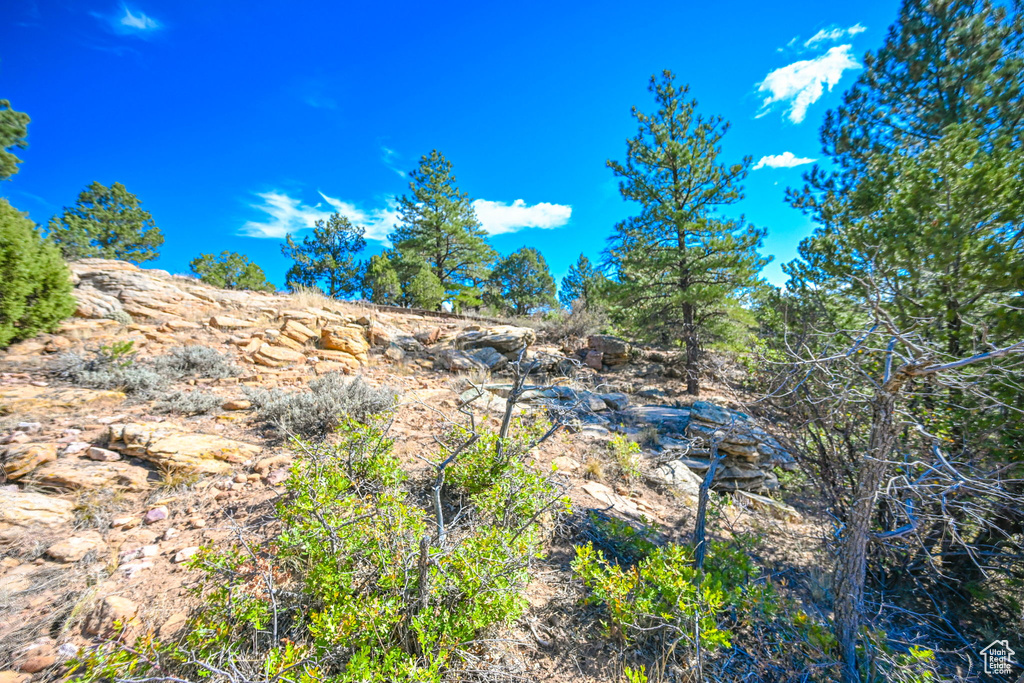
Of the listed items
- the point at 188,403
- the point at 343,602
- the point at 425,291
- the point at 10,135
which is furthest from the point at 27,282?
the point at 10,135

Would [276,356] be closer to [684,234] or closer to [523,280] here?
[684,234]

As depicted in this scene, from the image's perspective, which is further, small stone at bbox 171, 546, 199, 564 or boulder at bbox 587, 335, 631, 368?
boulder at bbox 587, 335, 631, 368

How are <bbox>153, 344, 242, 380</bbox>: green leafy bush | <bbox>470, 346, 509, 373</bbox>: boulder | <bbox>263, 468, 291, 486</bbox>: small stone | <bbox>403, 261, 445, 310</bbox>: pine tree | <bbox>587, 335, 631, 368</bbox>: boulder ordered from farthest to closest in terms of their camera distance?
<bbox>403, 261, 445, 310</bbox>: pine tree, <bbox>587, 335, 631, 368</bbox>: boulder, <bbox>470, 346, 509, 373</bbox>: boulder, <bbox>153, 344, 242, 380</bbox>: green leafy bush, <bbox>263, 468, 291, 486</bbox>: small stone

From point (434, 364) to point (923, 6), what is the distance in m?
10.4

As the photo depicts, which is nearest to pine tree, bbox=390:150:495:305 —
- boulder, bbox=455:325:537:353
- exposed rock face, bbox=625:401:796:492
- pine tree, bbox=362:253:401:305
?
pine tree, bbox=362:253:401:305

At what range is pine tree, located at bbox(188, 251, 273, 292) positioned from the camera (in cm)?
2072

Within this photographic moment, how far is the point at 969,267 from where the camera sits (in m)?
3.26

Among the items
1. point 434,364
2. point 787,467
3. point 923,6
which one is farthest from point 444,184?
point 787,467

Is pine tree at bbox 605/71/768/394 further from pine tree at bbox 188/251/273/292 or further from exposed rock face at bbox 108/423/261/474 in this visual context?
pine tree at bbox 188/251/273/292

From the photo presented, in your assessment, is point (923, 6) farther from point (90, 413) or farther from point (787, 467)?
point (90, 413)

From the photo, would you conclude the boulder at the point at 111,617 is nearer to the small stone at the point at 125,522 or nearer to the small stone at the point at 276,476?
the small stone at the point at 125,522

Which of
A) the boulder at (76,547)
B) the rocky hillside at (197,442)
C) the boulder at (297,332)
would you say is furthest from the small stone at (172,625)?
the boulder at (297,332)

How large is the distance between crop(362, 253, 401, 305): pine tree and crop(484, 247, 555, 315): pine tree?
26.2ft

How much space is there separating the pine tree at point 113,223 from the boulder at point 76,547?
25662 mm
